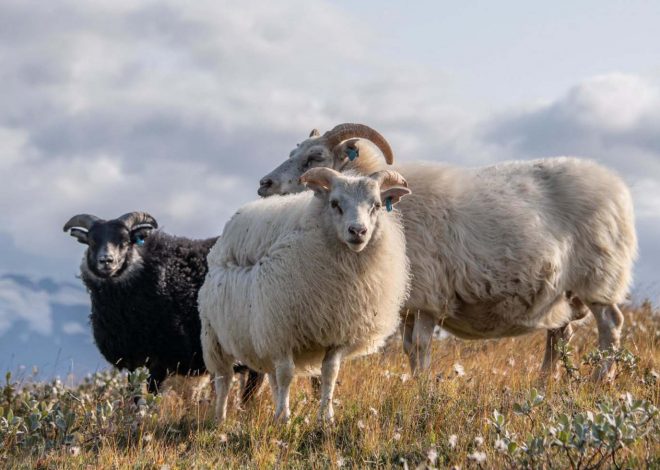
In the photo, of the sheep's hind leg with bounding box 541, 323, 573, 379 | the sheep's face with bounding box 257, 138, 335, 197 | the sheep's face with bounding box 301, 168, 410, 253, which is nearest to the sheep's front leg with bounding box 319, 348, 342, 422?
the sheep's face with bounding box 301, 168, 410, 253

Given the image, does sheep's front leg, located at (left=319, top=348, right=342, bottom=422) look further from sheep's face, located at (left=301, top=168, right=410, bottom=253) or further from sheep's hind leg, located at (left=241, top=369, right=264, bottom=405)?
sheep's hind leg, located at (left=241, top=369, right=264, bottom=405)

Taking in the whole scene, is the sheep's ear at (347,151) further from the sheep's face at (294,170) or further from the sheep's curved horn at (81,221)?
the sheep's curved horn at (81,221)

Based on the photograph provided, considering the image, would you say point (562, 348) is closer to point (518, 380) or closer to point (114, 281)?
point (518, 380)

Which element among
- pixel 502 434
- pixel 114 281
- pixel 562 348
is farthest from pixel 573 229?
pixel 114 281

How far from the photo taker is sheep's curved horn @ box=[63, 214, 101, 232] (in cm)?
1085

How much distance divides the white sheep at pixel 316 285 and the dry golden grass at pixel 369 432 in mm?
299

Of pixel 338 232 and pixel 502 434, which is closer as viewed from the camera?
pixel 502 434

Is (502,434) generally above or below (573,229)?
below

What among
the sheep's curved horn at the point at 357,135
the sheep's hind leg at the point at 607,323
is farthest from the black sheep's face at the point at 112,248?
the sheep's hind leg at the point at 607,323

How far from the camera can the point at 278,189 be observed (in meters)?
9.78

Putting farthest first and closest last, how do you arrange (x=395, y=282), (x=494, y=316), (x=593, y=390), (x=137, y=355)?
(x=137, y=355) → (x=494, y=316) → (x=593, y=390) → (x=395, y=282)

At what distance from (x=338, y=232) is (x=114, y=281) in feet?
13.4

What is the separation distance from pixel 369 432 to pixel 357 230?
1.61m

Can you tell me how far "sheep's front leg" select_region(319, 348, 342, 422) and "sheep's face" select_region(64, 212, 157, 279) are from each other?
376 cm
